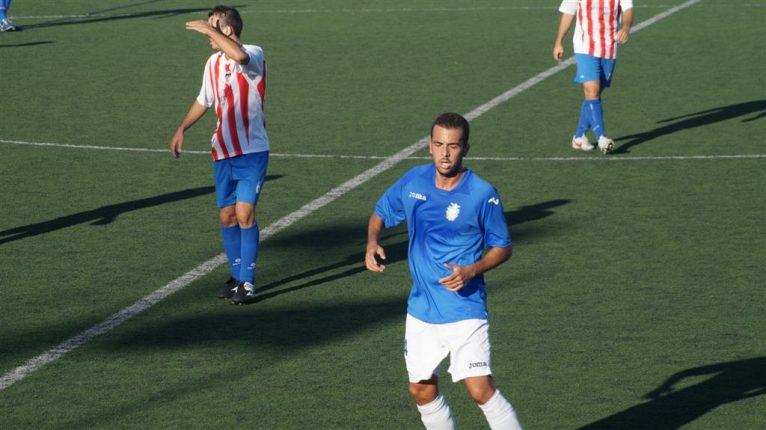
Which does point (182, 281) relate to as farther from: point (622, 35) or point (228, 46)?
point (622, 35)

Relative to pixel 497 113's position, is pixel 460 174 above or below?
above

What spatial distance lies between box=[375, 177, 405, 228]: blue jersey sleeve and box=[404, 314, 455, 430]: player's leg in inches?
18.7

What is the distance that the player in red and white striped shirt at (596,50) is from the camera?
14.0 meters

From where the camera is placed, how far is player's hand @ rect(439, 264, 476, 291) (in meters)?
5.97

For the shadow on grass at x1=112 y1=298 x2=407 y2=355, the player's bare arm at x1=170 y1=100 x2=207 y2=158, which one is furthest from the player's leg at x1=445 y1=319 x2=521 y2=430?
the player's bare arm at x1=170 y1=100 x2=207 y2=158

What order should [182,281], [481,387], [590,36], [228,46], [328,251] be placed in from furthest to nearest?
1. [590,36]
2. [328,251]
3. [182,281]
4. [228,46]
5. [481,387]

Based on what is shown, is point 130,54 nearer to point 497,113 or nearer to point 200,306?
point 497,113

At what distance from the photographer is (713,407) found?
7.40 meters

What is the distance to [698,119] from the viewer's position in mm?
15695

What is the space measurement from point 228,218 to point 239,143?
571 millimetres

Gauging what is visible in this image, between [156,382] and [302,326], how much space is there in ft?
4.27

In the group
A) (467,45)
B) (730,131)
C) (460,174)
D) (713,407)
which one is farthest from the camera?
(467,45)

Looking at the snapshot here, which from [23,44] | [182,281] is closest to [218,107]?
[182,281]

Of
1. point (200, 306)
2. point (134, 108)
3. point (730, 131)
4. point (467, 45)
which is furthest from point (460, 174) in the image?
point (467, 45)
